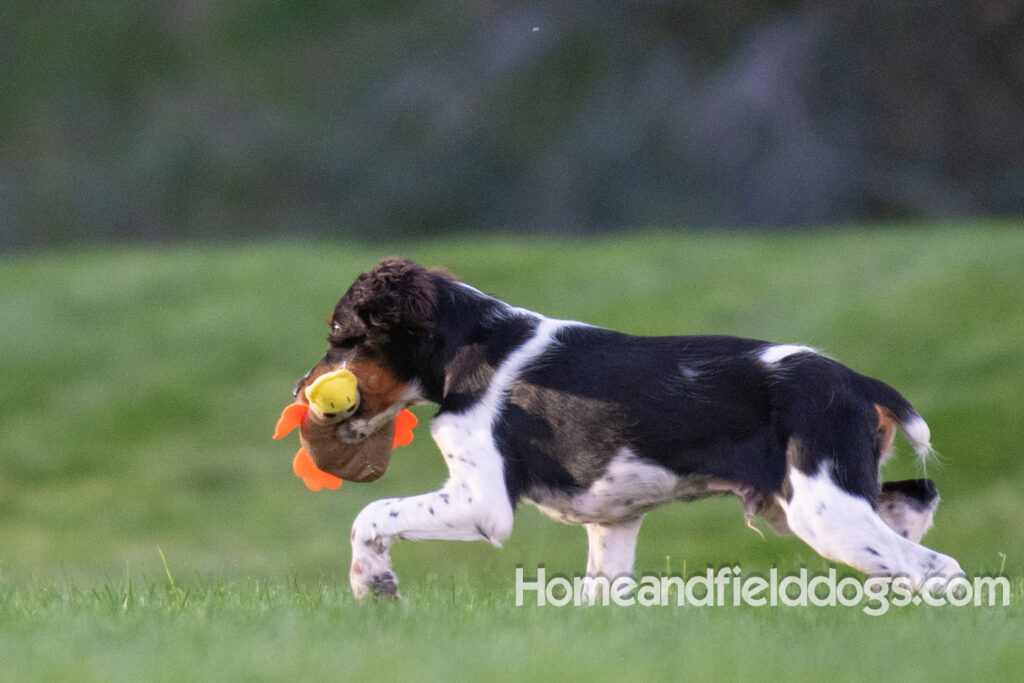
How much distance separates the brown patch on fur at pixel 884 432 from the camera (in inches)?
189

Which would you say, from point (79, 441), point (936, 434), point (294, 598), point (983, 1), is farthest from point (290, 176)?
point (294, 598)

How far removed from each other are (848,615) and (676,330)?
25.5 ft

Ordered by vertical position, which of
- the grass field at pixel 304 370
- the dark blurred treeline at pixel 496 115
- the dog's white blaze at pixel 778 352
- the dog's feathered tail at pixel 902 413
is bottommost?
the grass field at pixel 304 370

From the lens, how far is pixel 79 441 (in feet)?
40.0

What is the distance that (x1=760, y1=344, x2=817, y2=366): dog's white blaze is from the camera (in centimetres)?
482

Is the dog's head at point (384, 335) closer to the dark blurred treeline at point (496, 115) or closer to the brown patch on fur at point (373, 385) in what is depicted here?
the brown patch on fur at point (373, 385)

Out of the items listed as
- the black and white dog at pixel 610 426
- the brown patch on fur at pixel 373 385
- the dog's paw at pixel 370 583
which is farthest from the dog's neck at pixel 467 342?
the dog's paw at pixel 370 583

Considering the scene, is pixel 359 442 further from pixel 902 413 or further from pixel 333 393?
pixel 902 413

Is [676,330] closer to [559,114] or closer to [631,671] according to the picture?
[631,671]

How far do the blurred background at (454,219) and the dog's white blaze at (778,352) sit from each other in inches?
76.5

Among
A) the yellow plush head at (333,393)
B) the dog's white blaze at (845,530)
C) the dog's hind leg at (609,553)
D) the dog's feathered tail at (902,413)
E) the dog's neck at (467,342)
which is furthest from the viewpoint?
the dog's hind leg at (609,553)

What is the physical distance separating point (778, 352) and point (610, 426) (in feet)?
2.04

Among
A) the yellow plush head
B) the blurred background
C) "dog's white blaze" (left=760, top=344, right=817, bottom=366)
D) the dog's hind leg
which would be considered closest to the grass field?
the blurred background

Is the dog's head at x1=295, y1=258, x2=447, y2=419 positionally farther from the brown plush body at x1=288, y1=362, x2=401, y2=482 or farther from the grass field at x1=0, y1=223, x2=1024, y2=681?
the grass field at x1=0, y1=223, x2=1024, y2=681
